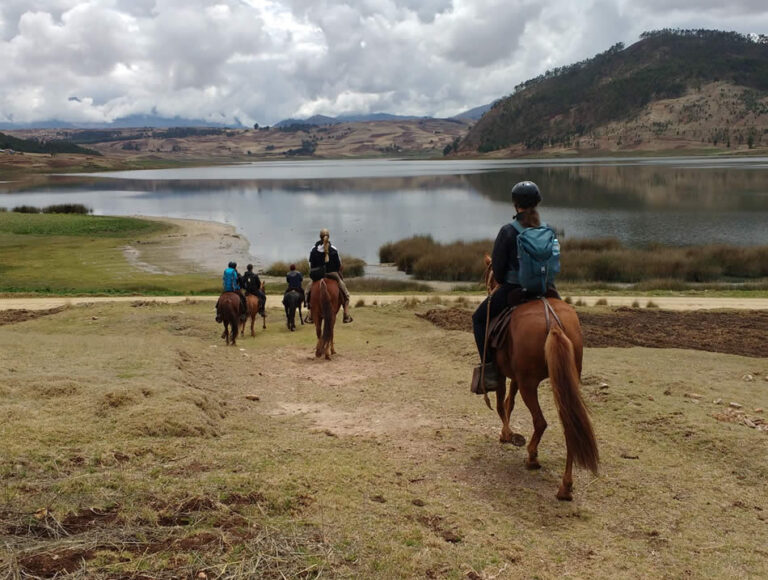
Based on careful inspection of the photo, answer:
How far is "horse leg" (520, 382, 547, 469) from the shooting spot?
7.25m

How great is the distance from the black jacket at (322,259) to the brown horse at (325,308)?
13.2 inches

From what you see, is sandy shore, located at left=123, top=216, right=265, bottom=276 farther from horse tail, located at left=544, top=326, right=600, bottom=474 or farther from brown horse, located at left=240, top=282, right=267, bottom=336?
horse tail, located at left=544, top=326, right=600, bottom=474

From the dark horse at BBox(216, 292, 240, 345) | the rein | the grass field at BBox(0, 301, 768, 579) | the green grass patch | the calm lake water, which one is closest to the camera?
the grass field at BBox(0, 301, 768, 579)

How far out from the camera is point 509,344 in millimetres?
7621

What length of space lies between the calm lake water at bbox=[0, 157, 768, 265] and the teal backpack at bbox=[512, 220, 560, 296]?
4012 centimetres

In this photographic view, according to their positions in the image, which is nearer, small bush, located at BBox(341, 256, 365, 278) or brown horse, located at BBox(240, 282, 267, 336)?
brown horse, located at BBox(240, 282, 267, 336)

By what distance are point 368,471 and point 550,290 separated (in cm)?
299

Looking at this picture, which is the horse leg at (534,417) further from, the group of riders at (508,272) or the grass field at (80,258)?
the grass field at (80,258)

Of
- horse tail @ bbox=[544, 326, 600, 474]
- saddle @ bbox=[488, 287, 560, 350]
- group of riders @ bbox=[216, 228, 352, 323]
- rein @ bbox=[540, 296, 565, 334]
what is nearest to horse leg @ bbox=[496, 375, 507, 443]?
saddle @ bbox=[488, 287, 560, 350]

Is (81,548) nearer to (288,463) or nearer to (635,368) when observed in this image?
(288,463)

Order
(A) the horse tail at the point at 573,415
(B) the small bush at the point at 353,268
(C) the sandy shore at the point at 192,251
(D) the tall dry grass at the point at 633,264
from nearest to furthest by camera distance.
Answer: (A) the horse tail at the point at 573,415
(D) the tall dry grass at the point at 633,264
(B) the small bush at the point at 353,268
(C) the sandy shore at the point at 192,251

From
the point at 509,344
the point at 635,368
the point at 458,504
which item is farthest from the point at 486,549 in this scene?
the point at 635,368

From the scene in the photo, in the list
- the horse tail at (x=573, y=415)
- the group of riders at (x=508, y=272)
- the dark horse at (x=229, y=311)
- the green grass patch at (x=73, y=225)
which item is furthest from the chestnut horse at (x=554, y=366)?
the green grass patch at (x=73, y=225)

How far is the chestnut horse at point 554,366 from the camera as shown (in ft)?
21.7
